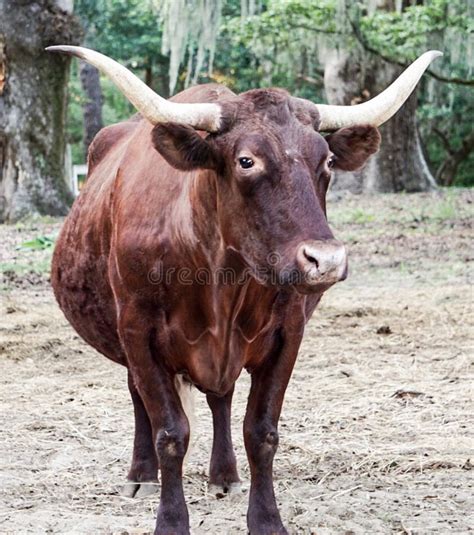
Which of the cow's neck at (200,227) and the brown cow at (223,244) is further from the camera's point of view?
the cow's neck at (200,227)

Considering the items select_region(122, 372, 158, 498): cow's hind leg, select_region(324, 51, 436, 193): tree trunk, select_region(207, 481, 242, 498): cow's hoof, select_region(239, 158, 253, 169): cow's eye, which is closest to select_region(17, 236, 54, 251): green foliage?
select_region(122, 372, 158, 498): cow's hind leg

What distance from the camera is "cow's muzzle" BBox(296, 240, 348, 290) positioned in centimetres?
355

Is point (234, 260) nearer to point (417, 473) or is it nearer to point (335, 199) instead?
point (417, 473)

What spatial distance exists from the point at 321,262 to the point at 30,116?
47.0ft

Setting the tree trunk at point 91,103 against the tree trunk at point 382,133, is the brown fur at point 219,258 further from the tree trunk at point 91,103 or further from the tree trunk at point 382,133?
the tree trunk at point 91,103

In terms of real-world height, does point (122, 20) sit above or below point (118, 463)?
above

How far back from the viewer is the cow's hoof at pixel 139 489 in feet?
17.0

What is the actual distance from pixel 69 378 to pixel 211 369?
140 inches

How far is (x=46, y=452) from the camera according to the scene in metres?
5.79

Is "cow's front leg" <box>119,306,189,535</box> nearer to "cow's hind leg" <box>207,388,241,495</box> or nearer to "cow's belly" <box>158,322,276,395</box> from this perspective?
"cow's belly" <box>158,322,276,395</box>

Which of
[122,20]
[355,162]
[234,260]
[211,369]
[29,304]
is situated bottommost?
[29,304]

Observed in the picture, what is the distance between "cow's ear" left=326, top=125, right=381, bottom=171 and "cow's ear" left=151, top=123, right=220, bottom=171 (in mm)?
526

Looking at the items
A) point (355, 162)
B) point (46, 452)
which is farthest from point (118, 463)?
point (355, 162)

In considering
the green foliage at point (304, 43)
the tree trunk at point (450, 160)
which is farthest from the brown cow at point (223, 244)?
the tree trunk at point (450, 160)
